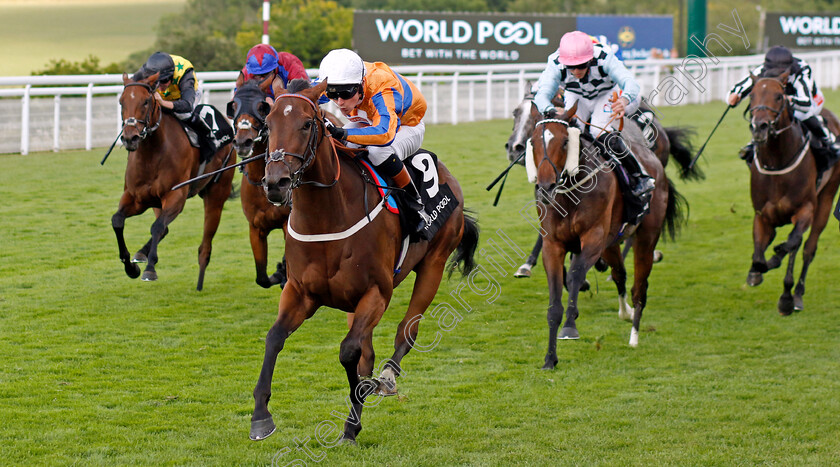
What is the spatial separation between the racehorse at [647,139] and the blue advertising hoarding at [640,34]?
18606 millimetres

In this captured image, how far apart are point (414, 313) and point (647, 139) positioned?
3.69 m

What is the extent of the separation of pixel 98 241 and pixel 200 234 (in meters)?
1.07

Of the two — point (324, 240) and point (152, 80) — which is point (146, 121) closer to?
point (152, 80)

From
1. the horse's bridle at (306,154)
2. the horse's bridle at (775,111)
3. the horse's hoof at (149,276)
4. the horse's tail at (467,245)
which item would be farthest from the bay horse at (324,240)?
the horse's bridle at (775,111)

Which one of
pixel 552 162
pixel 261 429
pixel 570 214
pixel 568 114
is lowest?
pixel 261 429

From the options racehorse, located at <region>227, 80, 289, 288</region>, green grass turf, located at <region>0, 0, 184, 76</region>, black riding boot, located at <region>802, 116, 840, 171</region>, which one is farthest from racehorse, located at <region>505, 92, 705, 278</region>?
green grass turf, located at <region>0, 0, 184, 76</region>

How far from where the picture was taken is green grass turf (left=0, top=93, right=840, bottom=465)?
4441 mm

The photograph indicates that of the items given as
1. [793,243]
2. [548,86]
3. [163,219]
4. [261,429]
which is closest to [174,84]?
[163,219]

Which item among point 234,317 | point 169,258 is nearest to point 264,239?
point 234,317

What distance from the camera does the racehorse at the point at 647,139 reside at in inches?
323

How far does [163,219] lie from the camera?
725 cm

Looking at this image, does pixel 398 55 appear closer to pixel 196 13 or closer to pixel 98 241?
pixel 98 241

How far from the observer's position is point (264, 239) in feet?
23.0

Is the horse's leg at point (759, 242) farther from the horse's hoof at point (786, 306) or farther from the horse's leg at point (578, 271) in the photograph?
the horse's leg at point (578, 271)
